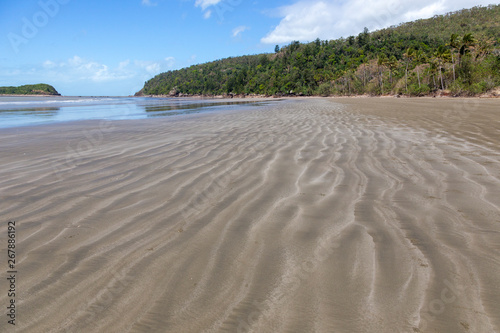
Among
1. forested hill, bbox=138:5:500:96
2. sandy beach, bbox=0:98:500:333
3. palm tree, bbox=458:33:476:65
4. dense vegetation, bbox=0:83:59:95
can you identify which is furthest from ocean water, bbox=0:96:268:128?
dense vegetation, bbox=0:83:59:95

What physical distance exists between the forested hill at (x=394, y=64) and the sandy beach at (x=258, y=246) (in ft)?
121

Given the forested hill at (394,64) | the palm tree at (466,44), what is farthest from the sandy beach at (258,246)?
the palm tree at (466,44)

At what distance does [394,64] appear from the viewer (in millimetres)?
63469

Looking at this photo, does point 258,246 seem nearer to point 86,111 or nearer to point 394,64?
point 86,111

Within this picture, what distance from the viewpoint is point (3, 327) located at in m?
1.48

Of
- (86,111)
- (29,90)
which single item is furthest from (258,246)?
(29,90)

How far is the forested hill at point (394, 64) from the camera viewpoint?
4012cm

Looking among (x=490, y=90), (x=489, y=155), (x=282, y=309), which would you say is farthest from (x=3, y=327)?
(x=490, y=90)

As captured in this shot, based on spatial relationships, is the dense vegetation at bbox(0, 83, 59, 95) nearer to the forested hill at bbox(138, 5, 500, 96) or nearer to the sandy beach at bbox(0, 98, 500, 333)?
the forested hill at bbox(138, 5, 500, 96)

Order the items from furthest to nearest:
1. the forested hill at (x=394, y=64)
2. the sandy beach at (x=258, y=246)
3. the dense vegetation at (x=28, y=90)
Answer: the dense vegetation at (x=28, y=90) → the forested hill at (x=394, y=64) → the sandy beach at (x=258, y=246)

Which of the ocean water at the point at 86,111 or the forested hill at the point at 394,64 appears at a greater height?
the forested hill at the point at 394,64

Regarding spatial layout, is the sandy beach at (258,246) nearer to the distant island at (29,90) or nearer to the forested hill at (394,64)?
the forested hill at (394,64)

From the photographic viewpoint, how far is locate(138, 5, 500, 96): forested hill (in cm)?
4012

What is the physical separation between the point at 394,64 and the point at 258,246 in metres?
71.9
